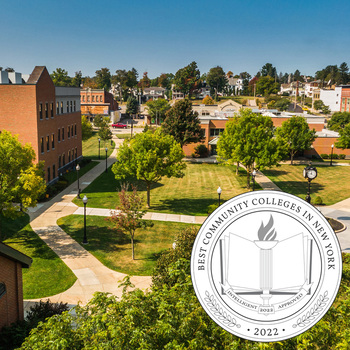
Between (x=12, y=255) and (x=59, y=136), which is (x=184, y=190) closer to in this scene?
(x=59, y=136)

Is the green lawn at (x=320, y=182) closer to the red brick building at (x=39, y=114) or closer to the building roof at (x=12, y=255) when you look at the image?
the red brick building at (x=39, y=114)

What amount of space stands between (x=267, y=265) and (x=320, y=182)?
46.5 m

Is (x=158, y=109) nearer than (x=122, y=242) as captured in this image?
No

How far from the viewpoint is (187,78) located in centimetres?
14788

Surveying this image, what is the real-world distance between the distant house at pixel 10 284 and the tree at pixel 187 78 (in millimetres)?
137251

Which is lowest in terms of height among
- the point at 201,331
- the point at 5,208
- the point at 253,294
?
the point at 5,208

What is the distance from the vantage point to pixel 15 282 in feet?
48.2

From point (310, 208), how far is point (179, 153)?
1223 inches

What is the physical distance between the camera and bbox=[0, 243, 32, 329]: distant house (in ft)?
45.2

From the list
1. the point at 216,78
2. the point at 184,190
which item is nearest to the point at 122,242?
the point at 184,190

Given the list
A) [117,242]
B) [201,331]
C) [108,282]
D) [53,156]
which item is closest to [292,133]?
[53,156]

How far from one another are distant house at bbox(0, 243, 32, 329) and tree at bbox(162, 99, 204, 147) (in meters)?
44.9

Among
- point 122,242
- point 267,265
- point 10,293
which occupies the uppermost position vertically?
point 267,265

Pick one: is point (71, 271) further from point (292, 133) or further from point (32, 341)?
point (292, 133)
